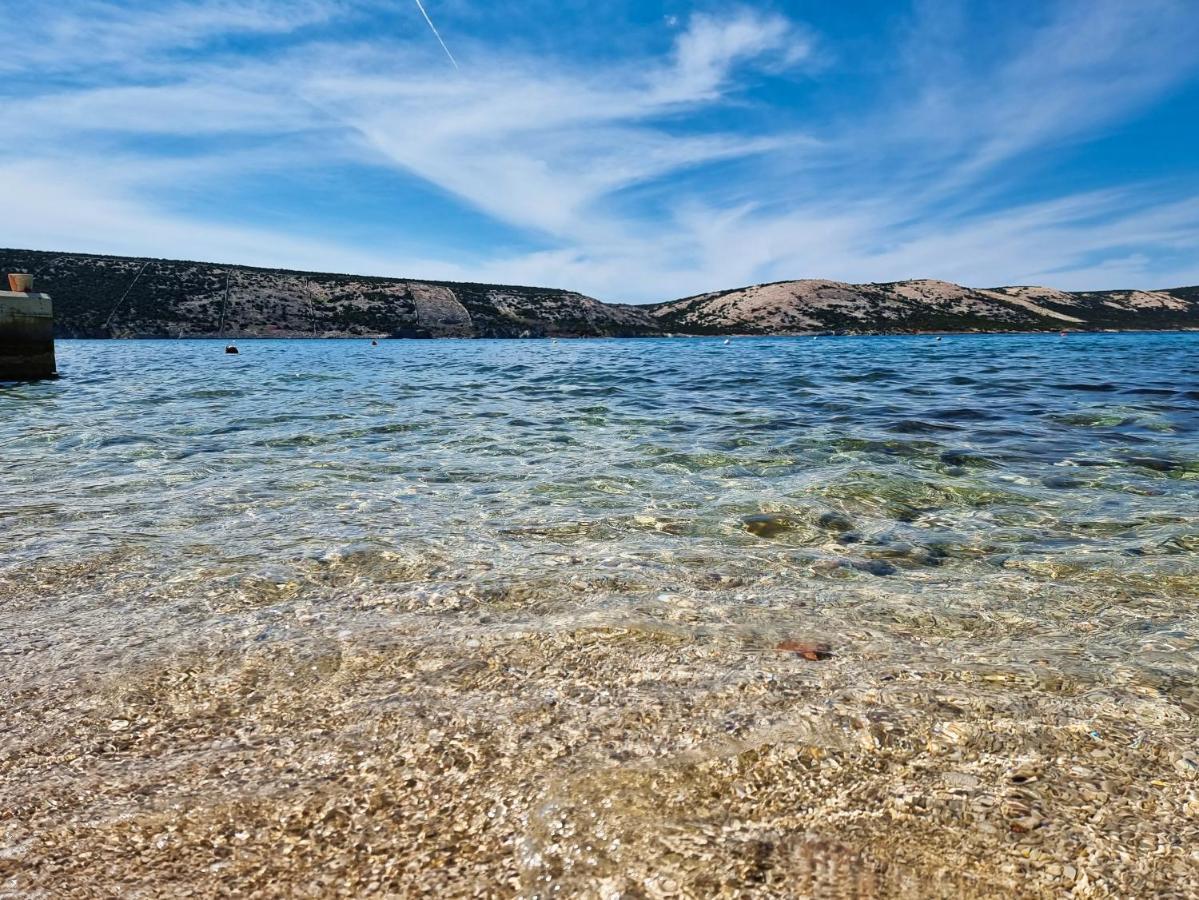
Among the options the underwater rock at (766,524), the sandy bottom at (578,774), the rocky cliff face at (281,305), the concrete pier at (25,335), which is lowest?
the sandy bottom at (578,774)

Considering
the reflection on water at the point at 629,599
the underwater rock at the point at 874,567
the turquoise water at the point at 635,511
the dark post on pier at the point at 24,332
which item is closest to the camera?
the reflection on water at the point at 629,599

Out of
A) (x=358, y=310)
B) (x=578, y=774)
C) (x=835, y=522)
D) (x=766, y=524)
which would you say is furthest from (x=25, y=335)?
(x=358, y=310)

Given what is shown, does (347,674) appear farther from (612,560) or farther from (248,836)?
(612,560)

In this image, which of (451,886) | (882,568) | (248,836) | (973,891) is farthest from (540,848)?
(882,568)

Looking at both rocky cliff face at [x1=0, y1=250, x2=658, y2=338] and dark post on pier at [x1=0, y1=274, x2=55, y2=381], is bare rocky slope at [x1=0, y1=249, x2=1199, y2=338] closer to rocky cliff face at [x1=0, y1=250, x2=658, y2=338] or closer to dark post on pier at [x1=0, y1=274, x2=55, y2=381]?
rocky cliff face at [x1=0, y1=250, x2=658, y2=338]

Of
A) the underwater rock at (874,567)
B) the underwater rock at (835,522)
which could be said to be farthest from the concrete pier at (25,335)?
the underwater rock at (874,567)

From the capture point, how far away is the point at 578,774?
229 cm

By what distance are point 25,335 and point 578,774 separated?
24.8 metres

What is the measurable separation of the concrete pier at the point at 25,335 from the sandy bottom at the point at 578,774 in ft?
70.5

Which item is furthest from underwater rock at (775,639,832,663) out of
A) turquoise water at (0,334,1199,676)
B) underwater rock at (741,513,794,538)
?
underwater rock at (741,513,794,538)

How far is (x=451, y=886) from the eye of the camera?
180cm

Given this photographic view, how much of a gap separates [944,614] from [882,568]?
0.86 m

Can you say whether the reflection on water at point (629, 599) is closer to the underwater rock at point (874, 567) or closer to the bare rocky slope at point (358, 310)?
the underwater rock at point (874, 567)

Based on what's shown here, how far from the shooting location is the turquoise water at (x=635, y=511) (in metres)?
4.12
